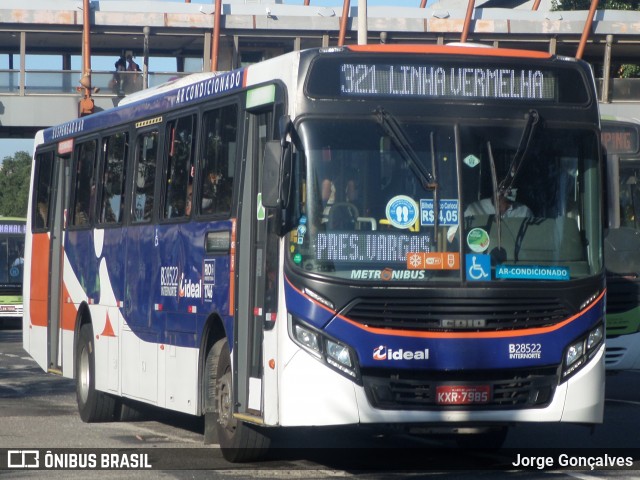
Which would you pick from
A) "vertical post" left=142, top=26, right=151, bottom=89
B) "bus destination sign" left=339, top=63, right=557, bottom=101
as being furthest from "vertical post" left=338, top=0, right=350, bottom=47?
"bus destination sign" left=339, top=63, right=557, bottom=101

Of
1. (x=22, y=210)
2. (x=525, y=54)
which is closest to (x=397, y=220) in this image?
(x=525, y=54)

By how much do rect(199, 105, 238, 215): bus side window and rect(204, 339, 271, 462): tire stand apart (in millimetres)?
1145

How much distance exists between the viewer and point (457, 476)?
9711mm

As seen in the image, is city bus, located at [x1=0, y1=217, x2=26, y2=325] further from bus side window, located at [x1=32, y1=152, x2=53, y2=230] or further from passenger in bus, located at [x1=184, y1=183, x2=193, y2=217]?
passenger in bus, located at [x1=184, y1=183, x2=193, y2=217]

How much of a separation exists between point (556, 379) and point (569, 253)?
902mm

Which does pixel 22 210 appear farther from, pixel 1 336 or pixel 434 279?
pixel 434 279

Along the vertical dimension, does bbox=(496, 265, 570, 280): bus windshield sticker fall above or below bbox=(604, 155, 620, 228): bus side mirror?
below

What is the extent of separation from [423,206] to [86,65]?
3492 cm

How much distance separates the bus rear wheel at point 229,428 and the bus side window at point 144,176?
7.84 feet

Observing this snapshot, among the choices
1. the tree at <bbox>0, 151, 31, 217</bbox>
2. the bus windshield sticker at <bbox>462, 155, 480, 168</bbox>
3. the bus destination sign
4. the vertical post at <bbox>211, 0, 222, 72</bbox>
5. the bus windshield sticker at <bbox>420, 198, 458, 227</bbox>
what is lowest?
the bus windshield sticker at <bbox>420, 198, 458, 227</bbox>

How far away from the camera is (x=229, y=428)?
10.7 meters

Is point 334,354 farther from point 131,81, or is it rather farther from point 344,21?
point 344,21

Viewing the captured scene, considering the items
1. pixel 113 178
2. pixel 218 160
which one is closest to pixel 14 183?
pixel 113 178

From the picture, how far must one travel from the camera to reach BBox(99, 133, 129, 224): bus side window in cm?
1395
